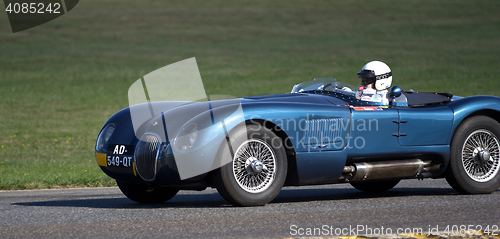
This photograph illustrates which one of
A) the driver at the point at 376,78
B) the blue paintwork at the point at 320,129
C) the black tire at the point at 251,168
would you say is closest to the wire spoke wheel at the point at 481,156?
the blue paintwork at the point at 320,129

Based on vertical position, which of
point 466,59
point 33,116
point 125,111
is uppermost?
point 125,111

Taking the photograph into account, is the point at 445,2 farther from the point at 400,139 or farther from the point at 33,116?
the point at 400,139

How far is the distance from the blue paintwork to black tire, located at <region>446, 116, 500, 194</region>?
0.10m

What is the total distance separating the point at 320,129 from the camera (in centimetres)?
593

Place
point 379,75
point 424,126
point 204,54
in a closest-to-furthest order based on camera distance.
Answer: point 424,126, point 379,75, point 204,54

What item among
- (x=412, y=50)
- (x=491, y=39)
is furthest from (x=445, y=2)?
(x=412, y=50)

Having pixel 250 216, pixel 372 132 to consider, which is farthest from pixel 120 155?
pixel 372 132

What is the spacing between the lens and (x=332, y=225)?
Answer: 4.85 meters

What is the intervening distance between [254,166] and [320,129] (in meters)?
0.78

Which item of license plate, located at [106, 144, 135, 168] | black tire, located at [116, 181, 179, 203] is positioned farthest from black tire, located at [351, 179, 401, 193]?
license plate, located at [106, 144, 135, 168]

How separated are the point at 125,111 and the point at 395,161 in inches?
110

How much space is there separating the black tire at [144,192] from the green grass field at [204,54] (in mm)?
2442

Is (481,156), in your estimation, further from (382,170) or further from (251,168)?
(251,168)

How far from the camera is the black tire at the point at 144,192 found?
6379 millimetres
